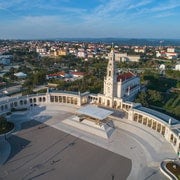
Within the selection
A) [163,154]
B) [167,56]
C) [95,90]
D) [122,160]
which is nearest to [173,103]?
[95,90]

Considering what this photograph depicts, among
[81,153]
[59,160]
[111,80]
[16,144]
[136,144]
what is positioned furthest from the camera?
[111,80]

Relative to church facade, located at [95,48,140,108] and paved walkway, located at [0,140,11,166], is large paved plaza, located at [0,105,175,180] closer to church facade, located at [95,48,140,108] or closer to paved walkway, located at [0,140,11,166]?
paved walkway, located at [0,140,11,166]

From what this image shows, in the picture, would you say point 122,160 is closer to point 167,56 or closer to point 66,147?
point 66,147

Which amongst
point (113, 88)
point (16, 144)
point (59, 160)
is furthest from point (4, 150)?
point (113, 88)

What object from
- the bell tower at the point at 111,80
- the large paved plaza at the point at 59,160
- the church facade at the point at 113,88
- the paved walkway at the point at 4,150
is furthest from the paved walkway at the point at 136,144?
the paved walkway at the point at 4,150

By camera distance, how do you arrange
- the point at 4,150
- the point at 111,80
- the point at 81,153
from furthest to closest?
the point at 111,80 → the point at 4,150 → the point at 81,153

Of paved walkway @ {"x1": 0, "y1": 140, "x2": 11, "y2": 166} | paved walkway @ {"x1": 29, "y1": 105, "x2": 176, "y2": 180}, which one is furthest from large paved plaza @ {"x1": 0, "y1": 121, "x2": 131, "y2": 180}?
paved walkway @ {"x1": 29, "y1": 105, "x2": 176, "y2": 180}

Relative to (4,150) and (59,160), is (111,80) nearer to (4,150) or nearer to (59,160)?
(59,160)

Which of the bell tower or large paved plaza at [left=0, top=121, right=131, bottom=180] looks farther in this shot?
the bell tower
